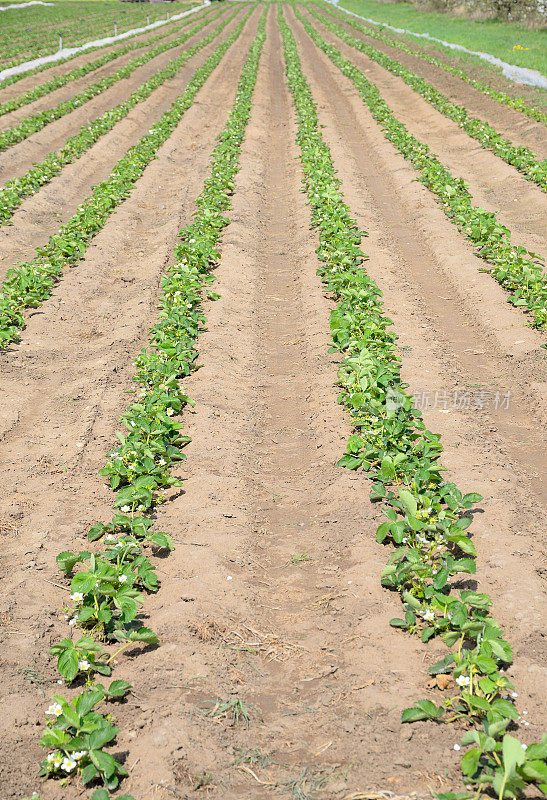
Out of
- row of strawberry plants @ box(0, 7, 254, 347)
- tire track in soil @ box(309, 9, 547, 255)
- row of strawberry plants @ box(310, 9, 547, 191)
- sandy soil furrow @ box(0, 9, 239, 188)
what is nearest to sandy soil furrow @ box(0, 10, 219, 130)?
sandy soil furrow @ box(0, 9, 239, 188)

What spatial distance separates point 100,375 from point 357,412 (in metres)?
2.85

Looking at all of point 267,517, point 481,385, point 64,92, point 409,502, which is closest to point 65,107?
point 64,92

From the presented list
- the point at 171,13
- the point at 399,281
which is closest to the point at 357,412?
the point at 399,281

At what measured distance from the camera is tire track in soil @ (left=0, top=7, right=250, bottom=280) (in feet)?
37.9

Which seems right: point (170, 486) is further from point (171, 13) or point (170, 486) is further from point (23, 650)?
point (171, 13)

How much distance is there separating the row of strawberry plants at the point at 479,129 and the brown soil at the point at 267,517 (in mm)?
4082

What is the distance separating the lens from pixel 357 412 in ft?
20.7

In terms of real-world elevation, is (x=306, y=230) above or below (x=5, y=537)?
above

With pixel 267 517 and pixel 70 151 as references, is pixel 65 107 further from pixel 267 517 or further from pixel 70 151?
pixel 267 517

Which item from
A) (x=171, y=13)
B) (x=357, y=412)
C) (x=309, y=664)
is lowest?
(x=309, y=664)

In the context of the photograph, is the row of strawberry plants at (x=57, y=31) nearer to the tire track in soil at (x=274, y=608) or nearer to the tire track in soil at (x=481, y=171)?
the tire track in soil at (x=481, y=171)

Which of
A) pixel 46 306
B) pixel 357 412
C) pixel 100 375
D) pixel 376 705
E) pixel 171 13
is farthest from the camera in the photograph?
pixel 171 13

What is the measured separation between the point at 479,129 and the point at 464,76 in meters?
8.67

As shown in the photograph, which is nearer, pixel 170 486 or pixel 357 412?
pixel 170 486
